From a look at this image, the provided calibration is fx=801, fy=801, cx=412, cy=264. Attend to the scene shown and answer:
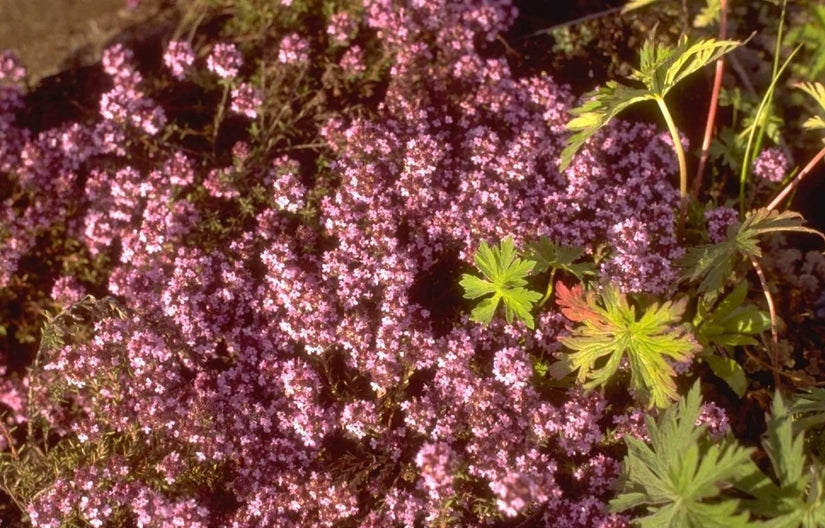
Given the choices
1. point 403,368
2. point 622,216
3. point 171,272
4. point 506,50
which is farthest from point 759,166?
point 171,272

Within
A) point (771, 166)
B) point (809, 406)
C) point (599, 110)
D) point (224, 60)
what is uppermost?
point (771, 166)

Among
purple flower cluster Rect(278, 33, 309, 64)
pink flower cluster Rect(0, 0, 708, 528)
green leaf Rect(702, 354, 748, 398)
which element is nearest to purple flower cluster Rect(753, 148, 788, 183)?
pink flower cluster Rect(0, 0, 708, 528)

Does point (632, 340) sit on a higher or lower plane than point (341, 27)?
lower

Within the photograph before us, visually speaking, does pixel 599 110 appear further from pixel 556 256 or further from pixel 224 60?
pixel 224 60

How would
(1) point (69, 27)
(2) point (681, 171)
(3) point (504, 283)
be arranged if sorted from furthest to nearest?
(1) point (69, 27) < (2) point (681, 171) < (3) point (504, 283)

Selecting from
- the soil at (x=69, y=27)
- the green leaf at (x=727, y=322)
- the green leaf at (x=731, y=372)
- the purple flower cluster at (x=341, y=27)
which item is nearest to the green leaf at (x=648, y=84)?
the green leaf at (x=727, y=322)

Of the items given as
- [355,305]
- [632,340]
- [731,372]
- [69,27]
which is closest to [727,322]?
[731,372]
